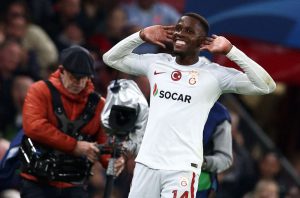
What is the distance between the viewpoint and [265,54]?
15.0 metres

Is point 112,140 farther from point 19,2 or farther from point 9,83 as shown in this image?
point 19,2

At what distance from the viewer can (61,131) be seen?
10773 millimetres

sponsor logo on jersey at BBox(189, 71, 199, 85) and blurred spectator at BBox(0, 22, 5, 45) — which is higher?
sponsor logo on jersey at BBox(189, 71, 199, 85)

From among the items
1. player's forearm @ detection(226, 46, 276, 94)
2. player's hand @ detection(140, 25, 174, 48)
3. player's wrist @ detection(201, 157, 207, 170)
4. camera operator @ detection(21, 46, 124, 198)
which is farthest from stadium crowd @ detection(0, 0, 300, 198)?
player's forearm @ detection(226, 46, 276, 94)

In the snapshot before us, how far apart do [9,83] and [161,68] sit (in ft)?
14.8

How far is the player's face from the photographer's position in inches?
379

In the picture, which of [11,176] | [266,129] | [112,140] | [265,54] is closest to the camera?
[112,140]

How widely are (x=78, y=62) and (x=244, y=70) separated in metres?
1.73

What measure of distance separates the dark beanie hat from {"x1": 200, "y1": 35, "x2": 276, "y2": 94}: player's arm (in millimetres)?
1440

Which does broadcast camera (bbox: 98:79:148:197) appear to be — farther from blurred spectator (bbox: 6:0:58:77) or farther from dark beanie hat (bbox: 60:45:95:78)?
blurred spectator (bbox: 6:0:58:77)

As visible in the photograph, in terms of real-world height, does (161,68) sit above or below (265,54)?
above

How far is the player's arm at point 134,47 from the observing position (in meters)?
9.87

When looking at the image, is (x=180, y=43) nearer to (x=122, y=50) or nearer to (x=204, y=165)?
(x=122, y=50)

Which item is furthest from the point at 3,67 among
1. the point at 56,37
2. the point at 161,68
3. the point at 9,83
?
the point at 161,68
